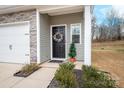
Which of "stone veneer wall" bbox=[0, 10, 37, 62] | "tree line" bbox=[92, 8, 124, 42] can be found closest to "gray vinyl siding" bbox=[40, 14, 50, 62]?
"stone veneer wall" bbox=[0, 10, 37, 62]

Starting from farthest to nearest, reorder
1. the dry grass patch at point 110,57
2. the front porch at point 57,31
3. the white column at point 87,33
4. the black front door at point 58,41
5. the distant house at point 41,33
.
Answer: the black front door at point 58,41 → the front porch at point 57,31 → the distant house at point 41,33 → the white column at point 87,33 → the dry grass patch at point 110,57

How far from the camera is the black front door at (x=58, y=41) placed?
7258 millimetres

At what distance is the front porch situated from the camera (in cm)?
632

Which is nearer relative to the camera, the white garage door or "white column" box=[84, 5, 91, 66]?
"white column" box=[84, 5, 91, 66]

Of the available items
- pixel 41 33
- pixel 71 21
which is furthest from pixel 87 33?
pixel 41 33

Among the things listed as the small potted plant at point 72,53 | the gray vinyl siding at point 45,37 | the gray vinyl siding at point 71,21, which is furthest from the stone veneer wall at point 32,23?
the small potted plant at point 72,53

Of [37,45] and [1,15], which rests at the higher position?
[1,15]

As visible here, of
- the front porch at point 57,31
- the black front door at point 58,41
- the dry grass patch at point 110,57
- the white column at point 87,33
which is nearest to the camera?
the dry grass patch at point 110,57

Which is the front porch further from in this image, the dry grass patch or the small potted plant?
the dry grass patch

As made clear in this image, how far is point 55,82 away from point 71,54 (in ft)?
9.13

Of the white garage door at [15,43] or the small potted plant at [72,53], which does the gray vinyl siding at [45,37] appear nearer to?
the white garage door at [15,43]
